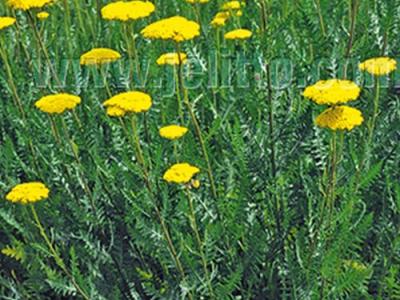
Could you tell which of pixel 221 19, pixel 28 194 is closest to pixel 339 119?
pixel 28 194

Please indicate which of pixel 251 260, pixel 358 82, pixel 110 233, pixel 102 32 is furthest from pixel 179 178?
pixel 102 32

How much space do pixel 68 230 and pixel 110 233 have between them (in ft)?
0.37

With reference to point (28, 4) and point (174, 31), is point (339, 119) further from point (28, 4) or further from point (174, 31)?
point (28, 4)

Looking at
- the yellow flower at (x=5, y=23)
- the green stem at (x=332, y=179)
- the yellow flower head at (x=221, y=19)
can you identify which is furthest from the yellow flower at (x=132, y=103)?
the yellow flower head at (x=221, y=19)

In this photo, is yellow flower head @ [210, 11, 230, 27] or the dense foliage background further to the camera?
yellow flower head @ [210, 11, 230, 27]

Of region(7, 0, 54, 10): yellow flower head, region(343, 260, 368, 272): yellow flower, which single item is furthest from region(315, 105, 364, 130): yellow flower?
region(7, 0, 54, 10): yellow flower head

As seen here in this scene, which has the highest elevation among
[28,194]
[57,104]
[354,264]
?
[57,104]

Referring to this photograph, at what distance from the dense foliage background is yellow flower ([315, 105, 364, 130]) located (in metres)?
0.27

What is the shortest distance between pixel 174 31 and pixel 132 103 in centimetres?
18

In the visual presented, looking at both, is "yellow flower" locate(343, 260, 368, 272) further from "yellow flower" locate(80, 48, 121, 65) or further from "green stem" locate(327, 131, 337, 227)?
"yellow flower" locate(80, 48, 121, 65)

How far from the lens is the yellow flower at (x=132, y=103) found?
5.03 feet

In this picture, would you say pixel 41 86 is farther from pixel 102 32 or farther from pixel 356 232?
pixel 356 232

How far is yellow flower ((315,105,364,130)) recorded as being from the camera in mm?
1366

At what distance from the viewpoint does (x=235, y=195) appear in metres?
1.96
